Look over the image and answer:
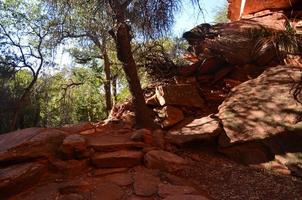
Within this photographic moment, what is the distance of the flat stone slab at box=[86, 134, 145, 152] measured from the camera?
194 inches

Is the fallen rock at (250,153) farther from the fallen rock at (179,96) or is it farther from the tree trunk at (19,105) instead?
the tree trunk at (19,105)

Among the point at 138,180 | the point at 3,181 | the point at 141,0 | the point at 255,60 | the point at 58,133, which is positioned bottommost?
the point at 138,180

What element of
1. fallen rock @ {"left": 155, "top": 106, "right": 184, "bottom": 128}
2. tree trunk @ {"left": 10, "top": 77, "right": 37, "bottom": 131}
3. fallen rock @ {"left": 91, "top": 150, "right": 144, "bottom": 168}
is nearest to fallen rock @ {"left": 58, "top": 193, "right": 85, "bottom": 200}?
fallen rock @ {"left": 91, "top": 150, "right": 144, "bottom": 168}

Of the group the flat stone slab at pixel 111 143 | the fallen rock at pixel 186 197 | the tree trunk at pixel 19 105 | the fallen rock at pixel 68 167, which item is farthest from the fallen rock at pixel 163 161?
the tree trunk at pixel 19 105

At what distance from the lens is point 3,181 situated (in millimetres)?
4027

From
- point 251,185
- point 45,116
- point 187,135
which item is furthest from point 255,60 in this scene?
point 45,116

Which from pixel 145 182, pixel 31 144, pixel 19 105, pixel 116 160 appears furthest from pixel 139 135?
pixel 19 105

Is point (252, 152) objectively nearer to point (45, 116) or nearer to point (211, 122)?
point (211, 122)

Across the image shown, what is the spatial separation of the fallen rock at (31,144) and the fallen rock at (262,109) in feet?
7.89

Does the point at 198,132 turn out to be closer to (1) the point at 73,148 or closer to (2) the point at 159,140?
(2) the point at 159,140

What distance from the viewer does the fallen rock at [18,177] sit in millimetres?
4016

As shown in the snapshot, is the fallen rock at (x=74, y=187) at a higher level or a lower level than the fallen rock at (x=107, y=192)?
higher

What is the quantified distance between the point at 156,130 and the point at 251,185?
186 cm

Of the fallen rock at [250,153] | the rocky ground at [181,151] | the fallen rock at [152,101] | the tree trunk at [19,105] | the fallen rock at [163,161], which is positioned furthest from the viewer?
the tree trunk at [19,105]
